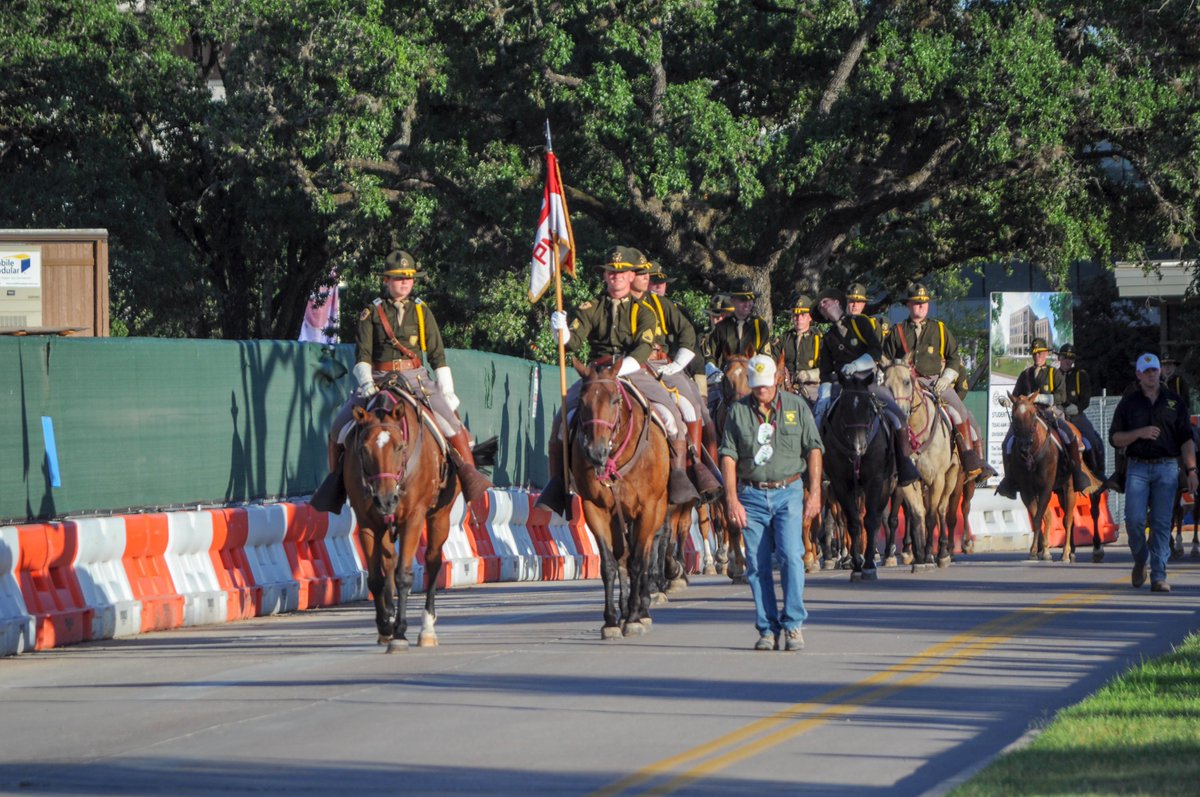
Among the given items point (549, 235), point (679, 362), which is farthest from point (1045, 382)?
point (679, 362)

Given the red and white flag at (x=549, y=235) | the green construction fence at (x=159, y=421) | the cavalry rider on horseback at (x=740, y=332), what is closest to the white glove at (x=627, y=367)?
the green construction fence at (x=159, y=421)

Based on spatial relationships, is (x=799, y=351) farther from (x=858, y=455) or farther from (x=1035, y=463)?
(x=1035, y=463)

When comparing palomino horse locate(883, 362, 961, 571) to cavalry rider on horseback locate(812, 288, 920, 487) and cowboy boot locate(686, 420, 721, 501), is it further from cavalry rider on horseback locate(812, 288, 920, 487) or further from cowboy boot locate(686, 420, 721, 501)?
cowboy boot locate(686, 420, 721, 501)

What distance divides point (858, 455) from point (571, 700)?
10774 millimetres

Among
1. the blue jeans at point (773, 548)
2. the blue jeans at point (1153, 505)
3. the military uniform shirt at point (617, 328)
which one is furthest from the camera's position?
the blue jeans at point (1153, 505)

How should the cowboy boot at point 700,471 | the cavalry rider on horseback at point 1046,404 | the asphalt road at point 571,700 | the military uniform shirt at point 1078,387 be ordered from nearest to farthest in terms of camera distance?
the asphalt road at point 571,700, the cowboy boot at point 700,471, the cavalry rider on horseback at point 1046,404, the military uniform shirt at point 1078,387

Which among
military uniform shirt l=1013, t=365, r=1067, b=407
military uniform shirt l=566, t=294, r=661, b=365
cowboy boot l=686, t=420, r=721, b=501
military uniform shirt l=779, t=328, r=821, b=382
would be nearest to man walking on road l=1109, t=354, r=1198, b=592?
military uniform shirt l=779, t=328, r=821, b=382

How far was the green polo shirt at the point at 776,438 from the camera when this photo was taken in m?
14.2

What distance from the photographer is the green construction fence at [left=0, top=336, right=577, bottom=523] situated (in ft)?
55.3

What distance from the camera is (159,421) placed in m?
18.9

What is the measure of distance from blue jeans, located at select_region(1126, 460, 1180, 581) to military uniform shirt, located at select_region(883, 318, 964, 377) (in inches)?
198

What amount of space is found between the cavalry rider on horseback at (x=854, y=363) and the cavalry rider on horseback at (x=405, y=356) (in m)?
7.31

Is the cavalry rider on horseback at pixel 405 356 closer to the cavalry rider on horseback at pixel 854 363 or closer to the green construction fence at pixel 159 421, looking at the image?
the green construction fence at pixel 159 421

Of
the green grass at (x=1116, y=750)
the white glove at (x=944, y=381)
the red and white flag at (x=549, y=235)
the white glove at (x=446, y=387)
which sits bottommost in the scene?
the green grass at (x=1116, y=750)
